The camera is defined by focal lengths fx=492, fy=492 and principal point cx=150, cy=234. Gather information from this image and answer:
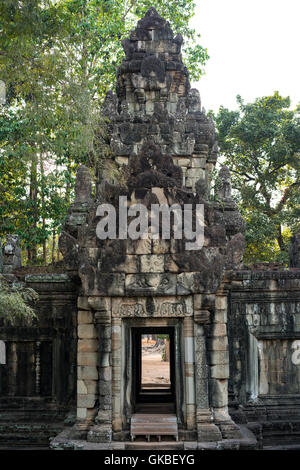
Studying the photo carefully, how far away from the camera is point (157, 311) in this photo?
850 centimetres

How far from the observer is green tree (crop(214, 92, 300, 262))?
20.9 metres

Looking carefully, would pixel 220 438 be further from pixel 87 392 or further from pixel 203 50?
pixel 203 50

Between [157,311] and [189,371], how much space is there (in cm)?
115

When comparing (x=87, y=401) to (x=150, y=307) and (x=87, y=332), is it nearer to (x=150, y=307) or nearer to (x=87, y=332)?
(x=87, y=332)

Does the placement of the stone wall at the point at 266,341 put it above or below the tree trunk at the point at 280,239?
below

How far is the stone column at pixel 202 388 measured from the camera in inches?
321

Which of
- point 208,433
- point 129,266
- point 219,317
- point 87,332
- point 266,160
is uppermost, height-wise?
point 266,160

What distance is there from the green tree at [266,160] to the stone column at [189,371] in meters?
12.0

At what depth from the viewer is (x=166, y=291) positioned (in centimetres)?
841

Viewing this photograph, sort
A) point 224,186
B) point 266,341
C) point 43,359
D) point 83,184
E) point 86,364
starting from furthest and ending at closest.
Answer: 1. point 224,186
2. point 83,184
3. point 266,341
4. point 43,359
5. point 86,364

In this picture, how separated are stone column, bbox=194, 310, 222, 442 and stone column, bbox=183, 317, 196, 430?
76 mm

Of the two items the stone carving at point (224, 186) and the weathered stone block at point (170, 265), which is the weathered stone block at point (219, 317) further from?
the stone carving at point (224, 186)

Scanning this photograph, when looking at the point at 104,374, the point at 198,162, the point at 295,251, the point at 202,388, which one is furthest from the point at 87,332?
the point at 295,251

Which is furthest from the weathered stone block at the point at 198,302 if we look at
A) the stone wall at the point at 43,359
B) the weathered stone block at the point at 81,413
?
the stone wall at the point at 43,359
